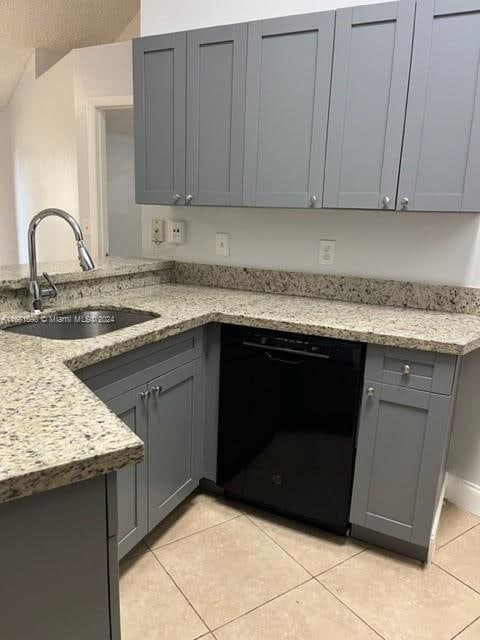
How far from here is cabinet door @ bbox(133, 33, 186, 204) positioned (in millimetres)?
2092

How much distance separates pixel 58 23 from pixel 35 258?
3.22 m

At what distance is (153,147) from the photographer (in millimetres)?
2205

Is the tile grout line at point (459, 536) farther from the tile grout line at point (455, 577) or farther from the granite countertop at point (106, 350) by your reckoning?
the granite countertop at point (106, 350)

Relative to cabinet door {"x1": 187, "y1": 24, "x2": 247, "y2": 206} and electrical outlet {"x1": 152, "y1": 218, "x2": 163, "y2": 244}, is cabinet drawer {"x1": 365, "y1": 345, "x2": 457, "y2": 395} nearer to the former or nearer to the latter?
cabinet door {"x1": 187, "y1": 24, "x2": 247, "y2": 206}

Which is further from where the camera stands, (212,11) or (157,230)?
(157,230)

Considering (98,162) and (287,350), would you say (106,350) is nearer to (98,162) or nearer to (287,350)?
(287,350)

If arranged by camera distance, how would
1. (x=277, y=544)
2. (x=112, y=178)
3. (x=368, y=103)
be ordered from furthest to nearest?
(x=112, y=178), (x=277, y=544), (x=368, y=103)

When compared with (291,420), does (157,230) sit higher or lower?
higher

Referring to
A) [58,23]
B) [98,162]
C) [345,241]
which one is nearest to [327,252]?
[345,241]

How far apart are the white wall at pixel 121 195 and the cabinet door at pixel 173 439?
2557 millimetres

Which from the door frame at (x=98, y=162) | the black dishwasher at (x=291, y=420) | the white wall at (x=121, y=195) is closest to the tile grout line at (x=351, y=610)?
the black dishwasher at (x=291, y=420)

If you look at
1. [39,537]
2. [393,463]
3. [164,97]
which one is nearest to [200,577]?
[393,463]

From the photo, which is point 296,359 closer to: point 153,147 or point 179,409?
point 179,409

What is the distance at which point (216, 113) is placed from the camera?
205 centimetres
